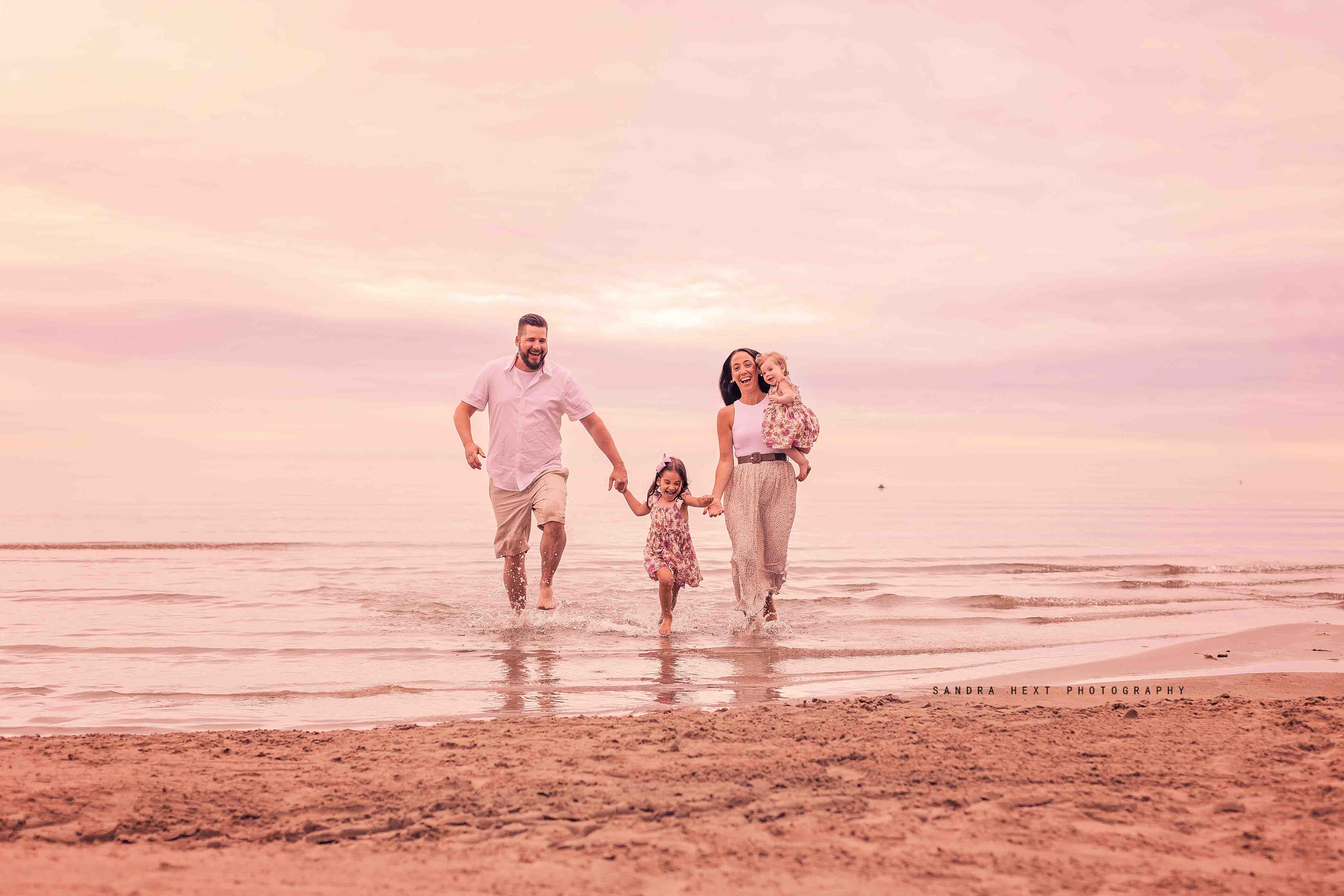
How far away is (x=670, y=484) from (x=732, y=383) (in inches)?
37.6

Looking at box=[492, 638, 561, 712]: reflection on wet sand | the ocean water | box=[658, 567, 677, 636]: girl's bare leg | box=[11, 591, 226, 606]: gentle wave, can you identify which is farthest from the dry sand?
box=[11, 591, 226, 606]: gentle wave

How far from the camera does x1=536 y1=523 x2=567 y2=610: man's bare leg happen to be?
335 inches

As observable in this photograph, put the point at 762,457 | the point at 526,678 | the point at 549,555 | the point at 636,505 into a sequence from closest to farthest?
the point at 526,678, the point at 762,457, the point at 636,505, the point at 549,555

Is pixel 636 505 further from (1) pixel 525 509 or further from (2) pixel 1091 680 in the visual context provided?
(2) pixel 1091 680

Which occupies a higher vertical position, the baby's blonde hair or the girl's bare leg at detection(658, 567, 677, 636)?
the baby's blonde hair

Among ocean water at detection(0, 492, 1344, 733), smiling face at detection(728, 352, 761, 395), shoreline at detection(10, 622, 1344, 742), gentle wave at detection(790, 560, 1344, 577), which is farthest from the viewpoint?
gentle wave at detection(790, 560, 1344, 577)

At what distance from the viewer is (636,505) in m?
8.39

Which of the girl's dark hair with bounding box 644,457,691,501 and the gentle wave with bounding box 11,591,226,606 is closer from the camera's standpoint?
the girl's dark hair with bounding box 644,457,691,501

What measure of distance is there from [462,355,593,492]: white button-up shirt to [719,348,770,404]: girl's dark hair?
1.18 meters

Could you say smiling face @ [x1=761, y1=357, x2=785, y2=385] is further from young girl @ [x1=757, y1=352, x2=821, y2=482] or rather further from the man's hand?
the man's hand

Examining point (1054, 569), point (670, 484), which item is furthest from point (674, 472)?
point (1054, 569)

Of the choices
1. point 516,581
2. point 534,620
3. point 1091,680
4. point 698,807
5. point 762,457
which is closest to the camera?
point 698,807

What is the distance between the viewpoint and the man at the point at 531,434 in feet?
27.8

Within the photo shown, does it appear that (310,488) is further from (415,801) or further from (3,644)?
(415,801)
